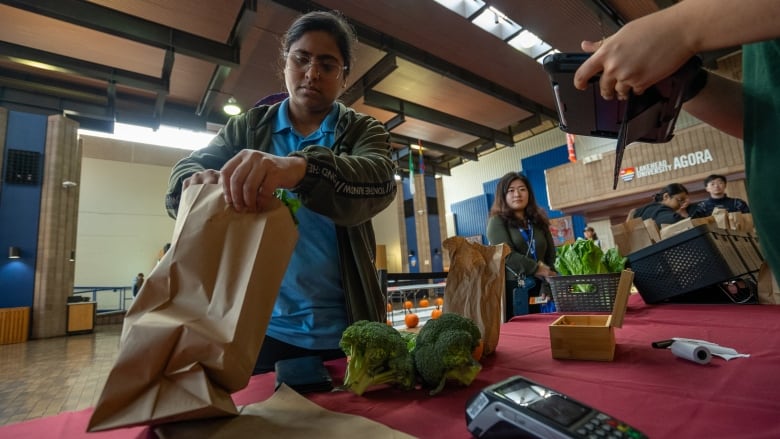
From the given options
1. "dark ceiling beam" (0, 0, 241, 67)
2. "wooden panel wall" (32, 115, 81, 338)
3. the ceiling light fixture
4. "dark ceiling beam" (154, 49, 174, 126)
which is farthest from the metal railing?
"dark ceiling beam" (0, 0, 241, 67)

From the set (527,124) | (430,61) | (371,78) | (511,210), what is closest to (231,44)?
(371,78)

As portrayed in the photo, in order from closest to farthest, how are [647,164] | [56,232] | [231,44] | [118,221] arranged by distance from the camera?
[231,44] < [647,164] < [56,232] < [118,221]

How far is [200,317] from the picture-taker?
50 centimetres

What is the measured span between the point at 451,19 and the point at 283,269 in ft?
21.2

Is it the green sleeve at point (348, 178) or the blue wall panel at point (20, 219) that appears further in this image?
the blue wall panel at point (20, 219)

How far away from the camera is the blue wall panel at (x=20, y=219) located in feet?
24.5

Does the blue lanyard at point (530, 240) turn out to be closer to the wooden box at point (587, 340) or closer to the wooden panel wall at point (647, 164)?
the wooden box at point (587, 340)

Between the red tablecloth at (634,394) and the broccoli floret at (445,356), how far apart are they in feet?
0.08

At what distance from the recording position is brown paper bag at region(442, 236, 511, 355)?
89 centimetres

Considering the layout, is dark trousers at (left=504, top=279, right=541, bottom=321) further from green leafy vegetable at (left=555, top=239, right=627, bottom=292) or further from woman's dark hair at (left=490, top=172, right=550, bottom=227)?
green leafy vegetable at (left=555, top=239, right=627, bottom=292)

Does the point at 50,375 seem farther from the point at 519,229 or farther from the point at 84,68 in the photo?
the point at 519,229

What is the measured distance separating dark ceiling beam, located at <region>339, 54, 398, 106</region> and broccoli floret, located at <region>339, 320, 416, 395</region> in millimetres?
6416

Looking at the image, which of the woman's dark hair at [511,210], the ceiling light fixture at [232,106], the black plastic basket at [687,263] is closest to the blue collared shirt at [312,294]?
the black plastic basket at [687,263]

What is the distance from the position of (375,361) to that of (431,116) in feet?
29.7
